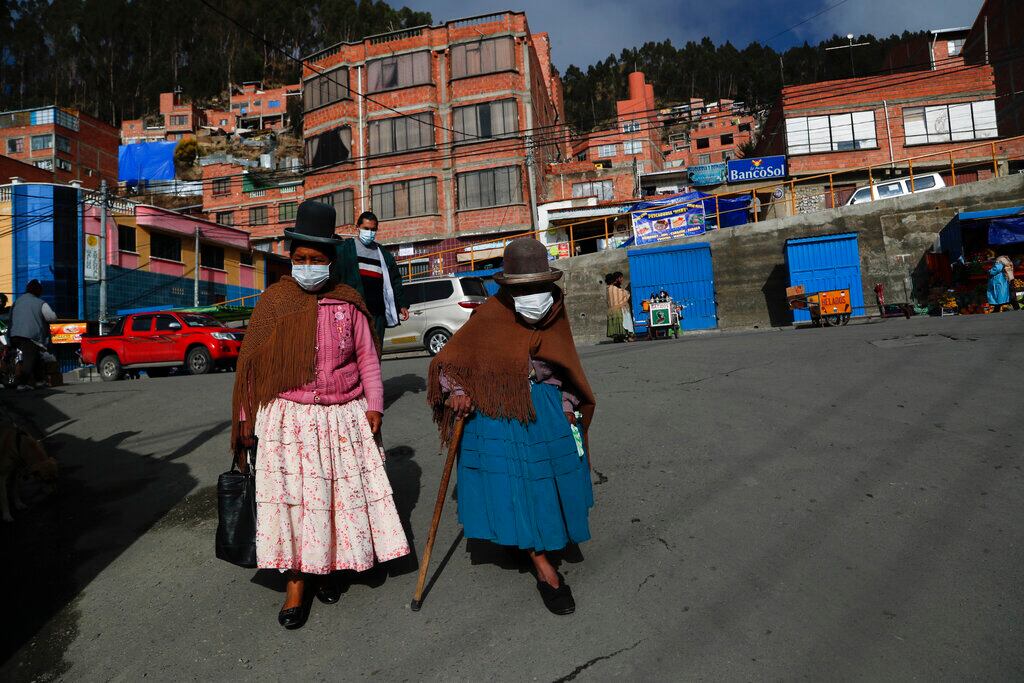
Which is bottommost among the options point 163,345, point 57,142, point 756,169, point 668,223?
point 163,345

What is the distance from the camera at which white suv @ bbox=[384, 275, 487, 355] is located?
14.2 m

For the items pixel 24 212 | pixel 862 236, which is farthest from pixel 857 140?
pixel 24 212

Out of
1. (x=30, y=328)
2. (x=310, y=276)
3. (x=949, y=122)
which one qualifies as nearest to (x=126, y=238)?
(x=30, y=328)

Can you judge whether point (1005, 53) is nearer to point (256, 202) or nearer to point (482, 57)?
point (482, 57)

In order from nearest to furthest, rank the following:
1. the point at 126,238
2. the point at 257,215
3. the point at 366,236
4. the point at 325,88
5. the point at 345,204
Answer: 1. the point at 366,236
2. the point at 126,238
3. the point at 345,204
4. the point at 325,88
5. the point at 257,215

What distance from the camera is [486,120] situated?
33719 mm

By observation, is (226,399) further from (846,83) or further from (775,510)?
(846,83)

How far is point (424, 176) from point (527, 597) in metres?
32.6

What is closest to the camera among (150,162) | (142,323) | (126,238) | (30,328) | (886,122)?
(30,328)

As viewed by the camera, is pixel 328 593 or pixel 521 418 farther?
pixel 328 593

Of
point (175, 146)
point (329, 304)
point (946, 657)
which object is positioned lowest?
point (946, 657)

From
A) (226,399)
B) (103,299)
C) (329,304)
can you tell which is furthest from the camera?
(103,299)

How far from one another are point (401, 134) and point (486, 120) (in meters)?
4.68

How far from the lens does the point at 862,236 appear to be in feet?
63.7
